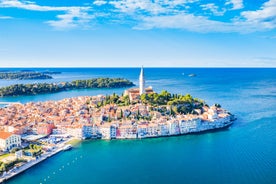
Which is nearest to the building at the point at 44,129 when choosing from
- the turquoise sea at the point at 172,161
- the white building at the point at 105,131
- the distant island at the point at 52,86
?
the turquoise sea at the point at 172,161

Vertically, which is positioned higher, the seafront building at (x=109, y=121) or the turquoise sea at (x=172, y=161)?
the seafront building at (x=109, y=121)

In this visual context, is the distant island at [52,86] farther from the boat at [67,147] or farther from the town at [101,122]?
the boat at [67,147]

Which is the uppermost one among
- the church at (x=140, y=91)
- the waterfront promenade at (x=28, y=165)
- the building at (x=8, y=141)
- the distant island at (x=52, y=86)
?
the church at (x=140, y=91)

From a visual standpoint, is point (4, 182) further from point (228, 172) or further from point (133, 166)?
point (228, 172)

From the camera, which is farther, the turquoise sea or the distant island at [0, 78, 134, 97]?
the distant island at [0, 78, 134, 97]

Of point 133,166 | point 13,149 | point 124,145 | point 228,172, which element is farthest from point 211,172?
point 13,149

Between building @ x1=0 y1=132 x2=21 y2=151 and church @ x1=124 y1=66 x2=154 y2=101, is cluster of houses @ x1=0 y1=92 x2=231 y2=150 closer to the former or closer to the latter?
building @ x1=0 y1=132 x2=21 y2=151

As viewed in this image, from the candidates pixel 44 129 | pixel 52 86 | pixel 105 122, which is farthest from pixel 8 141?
pixel 52 86

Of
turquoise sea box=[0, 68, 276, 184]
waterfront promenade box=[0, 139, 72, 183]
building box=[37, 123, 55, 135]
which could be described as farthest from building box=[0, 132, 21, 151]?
turquoise sea box=[0, 68, 276, 184]
